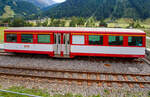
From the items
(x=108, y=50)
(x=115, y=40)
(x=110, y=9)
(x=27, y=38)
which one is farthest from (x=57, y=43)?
(x=110, y=9)

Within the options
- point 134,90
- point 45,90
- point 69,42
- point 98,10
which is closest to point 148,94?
point 134,90

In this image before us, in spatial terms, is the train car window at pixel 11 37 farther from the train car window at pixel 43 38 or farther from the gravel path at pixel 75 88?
the gravel path at pixel 75 88

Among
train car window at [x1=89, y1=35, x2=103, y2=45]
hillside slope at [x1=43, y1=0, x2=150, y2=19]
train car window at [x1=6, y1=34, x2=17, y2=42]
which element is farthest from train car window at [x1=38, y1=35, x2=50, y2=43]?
hillside slope at [x1=43, y1=0, x2=150, y2=19]

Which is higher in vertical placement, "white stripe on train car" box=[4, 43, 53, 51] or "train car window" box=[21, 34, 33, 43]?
"train car window" box=[21, 34, 33, 43]

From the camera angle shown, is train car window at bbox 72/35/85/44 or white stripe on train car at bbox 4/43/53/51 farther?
white stripe on train car at bbox 4/43/53/51

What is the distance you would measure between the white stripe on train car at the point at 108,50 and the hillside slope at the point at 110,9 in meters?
141

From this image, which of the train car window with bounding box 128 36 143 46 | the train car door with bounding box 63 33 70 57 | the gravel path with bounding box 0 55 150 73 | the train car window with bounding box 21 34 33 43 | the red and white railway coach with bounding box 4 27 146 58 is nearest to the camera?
the gravel path with bounding box 0 55 150 73

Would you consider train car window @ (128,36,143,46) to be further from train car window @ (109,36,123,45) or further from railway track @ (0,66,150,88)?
railway track @ (0,66,150,88)

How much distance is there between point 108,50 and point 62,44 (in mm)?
4780

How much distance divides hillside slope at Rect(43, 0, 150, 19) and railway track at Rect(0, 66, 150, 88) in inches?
5712

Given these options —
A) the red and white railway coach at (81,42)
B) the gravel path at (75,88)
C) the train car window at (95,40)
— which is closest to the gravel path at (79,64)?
the red and white railway coach at (81,42)

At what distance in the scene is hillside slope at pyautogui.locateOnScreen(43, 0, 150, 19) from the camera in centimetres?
15325

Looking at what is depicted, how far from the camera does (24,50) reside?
16281mm

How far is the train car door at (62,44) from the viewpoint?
15289mm
